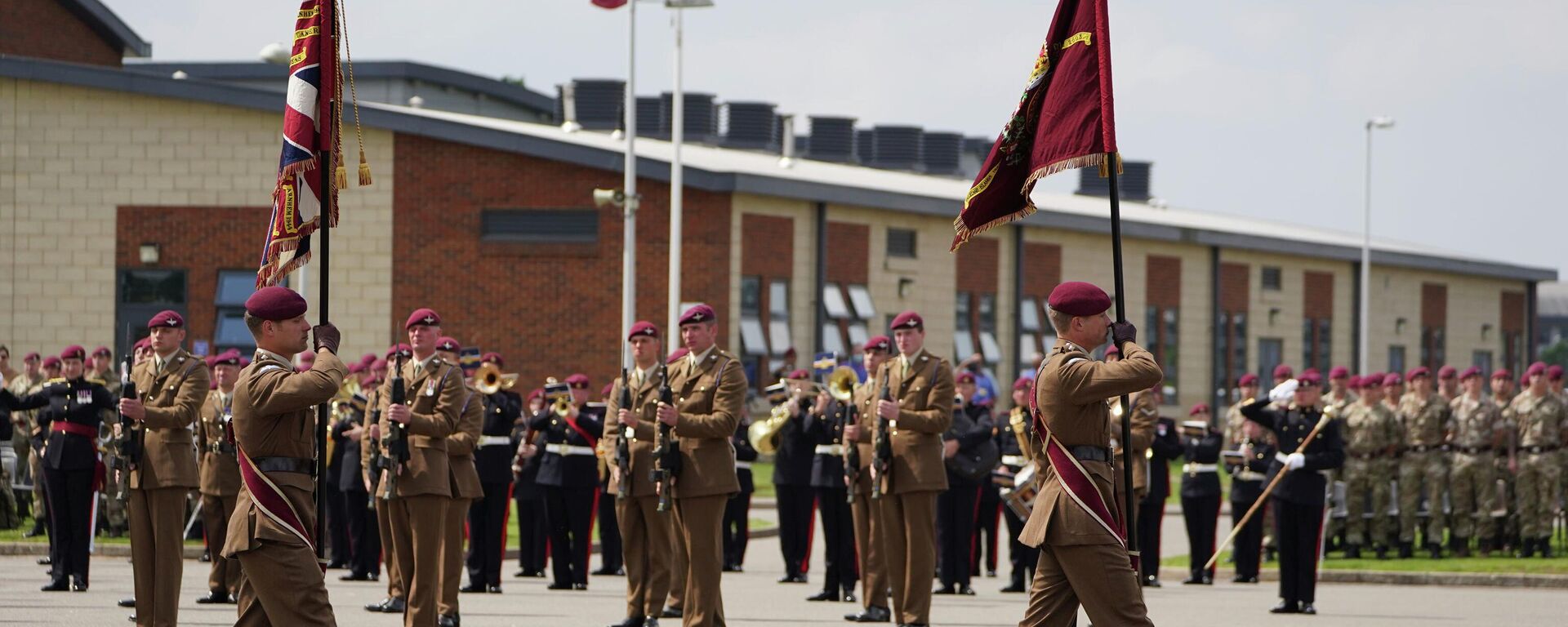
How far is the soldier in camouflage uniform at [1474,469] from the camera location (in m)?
22.8

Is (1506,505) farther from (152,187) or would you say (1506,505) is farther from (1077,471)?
(152,187)

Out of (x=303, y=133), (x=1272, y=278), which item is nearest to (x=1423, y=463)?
(x=303, y=133)

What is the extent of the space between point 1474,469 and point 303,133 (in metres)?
15.7

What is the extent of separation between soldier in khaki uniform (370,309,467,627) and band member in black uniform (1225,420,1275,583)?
8507 millimetres

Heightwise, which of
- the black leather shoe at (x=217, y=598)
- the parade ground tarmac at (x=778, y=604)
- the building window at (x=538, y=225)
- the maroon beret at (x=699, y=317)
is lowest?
the parade ground tarmac at (x=778, y=604)

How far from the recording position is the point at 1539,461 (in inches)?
890

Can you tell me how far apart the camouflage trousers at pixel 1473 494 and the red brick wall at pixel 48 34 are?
28999 mm

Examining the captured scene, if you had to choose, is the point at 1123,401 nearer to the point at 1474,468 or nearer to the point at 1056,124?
the point at 1056,124

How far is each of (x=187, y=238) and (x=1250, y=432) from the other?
2161cm

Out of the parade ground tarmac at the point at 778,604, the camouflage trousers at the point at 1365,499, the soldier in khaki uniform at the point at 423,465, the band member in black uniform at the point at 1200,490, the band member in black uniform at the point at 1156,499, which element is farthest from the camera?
the camouflage trousers at the point at 1365,499

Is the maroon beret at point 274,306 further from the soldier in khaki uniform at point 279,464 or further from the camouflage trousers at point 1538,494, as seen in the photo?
the camouflage trousers at point 1538,494

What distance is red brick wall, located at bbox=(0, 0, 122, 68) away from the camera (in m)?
40.2

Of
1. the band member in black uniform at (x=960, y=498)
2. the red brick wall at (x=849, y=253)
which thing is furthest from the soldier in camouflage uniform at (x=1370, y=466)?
the red brick wall at (x=849, y=253)

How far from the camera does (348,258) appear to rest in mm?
36000
